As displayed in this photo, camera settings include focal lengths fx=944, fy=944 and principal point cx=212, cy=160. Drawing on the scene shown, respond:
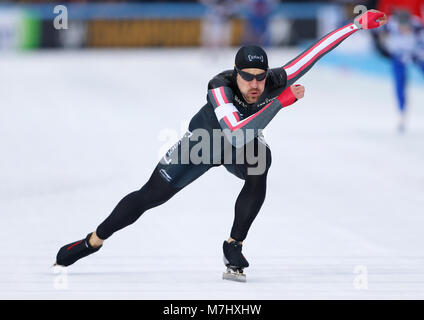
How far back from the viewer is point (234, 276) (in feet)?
18.6

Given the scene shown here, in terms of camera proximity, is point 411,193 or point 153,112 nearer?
point 411,193

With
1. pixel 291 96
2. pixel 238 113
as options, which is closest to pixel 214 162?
pixel 238 113

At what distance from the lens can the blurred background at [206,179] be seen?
231 inches

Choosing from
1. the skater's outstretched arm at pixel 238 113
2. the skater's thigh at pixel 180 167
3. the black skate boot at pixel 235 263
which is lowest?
the black skate boot at pixel 235 263

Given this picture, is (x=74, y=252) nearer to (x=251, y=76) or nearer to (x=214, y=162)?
(x=214, y=162)

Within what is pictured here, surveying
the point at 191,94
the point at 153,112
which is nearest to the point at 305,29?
the point at 191,94

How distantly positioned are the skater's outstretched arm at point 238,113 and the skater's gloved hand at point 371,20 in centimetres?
81

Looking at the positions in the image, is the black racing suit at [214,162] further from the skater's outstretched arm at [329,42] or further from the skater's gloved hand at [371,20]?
the skater's gloved hand at [371,20]

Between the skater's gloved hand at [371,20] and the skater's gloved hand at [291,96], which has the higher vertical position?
the skater's gloved hand at [371,20]

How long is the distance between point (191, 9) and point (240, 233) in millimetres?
25169
